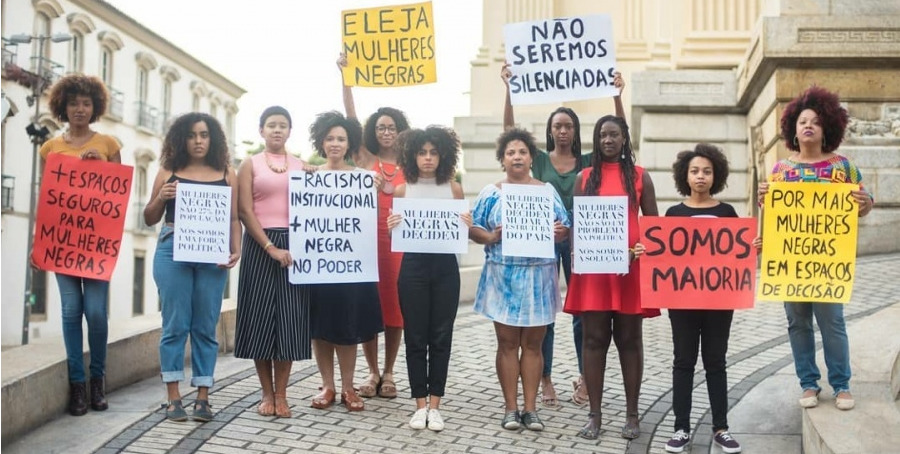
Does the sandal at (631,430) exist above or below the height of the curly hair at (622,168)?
below

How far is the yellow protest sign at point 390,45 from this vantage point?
29.0 ft

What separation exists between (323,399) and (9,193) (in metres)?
31.2

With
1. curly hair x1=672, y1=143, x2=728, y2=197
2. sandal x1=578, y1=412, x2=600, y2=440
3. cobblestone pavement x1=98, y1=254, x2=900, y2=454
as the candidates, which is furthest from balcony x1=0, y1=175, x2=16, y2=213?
curly hair x1=672, y1=143, x2=728, y2=197

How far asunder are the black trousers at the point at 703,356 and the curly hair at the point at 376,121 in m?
2.42

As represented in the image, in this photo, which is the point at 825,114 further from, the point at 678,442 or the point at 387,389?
the point at 387,389

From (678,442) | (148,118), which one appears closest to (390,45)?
(678,442)

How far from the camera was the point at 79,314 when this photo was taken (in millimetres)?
7066

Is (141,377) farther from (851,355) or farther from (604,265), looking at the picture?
(851,355)

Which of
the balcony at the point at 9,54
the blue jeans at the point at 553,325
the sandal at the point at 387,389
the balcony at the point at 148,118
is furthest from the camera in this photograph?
the balcony at the point at 148,118

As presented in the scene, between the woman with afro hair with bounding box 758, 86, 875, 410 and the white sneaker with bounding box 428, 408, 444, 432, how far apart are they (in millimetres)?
2120

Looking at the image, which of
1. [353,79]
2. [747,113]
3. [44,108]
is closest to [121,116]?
[44,108]

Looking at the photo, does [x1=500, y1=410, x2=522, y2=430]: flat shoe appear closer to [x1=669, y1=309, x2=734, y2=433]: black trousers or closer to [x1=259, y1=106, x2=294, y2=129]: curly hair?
[x1=669, y1=309, x2=734, y2=433]: black trousers

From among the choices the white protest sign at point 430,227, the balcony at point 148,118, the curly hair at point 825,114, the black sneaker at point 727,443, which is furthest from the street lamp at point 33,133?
the curly hair at point 825,114

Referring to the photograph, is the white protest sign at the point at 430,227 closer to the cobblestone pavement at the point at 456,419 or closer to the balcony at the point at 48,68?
the cobblestone pavement at the point at 456,419
